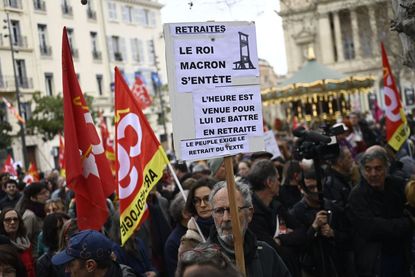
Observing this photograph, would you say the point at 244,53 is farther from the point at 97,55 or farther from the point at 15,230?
the point at 97,55

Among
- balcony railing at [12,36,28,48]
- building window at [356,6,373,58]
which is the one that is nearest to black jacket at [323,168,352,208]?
building window at [356,6,373,58]

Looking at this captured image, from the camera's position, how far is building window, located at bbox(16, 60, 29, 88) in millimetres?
40656

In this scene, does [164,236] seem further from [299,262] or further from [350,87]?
[350,87]

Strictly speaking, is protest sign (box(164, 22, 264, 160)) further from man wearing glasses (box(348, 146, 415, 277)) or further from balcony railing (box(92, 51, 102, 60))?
balcony railing (box(92, 51, 102, 60))

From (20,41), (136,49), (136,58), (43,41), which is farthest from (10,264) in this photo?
(136,58)

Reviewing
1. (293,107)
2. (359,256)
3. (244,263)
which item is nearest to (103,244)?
(244,263)

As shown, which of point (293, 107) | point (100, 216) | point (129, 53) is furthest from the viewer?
point (129, 53)

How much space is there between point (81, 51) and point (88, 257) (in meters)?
40.9

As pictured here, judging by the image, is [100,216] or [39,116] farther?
A: [39,116]

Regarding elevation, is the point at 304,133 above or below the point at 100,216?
above

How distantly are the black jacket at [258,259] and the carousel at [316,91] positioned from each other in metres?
24.0

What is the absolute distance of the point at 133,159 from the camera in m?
6.11

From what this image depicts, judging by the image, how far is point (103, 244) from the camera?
13.5 feet

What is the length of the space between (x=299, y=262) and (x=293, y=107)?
2675 centimetres
